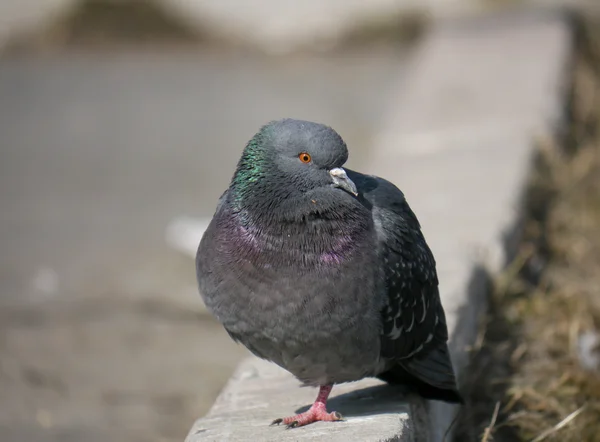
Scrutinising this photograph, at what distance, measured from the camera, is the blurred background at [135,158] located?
19.0 ft

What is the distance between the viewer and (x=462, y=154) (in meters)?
6.82

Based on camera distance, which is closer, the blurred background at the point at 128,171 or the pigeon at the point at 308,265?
the pigeon at the point at 308,265

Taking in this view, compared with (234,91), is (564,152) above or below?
below

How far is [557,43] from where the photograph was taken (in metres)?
9.02

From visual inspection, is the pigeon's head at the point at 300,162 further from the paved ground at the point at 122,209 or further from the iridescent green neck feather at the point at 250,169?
the paved ground at the point at 122,209

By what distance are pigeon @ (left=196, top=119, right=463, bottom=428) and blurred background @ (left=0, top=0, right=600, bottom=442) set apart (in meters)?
1.95

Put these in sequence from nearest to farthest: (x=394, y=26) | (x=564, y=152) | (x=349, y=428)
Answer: (x=349, y=428) < (x=564, y=152) < (x=394, y=26)

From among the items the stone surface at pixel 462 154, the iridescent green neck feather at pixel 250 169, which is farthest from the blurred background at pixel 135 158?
the iridescent green neck feather at pixel 250 169

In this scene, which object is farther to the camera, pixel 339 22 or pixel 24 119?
pixel 339 22

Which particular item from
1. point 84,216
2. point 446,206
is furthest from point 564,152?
point 84,216

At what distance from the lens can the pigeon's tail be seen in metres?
3.61

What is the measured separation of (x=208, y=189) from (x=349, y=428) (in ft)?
17.0

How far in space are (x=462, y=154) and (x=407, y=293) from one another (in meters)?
3.48

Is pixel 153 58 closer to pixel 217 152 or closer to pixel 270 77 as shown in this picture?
pixel 270 77
